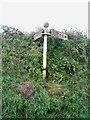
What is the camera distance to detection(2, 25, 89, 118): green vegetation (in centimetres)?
418

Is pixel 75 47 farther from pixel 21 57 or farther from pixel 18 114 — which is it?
pixel 18 114

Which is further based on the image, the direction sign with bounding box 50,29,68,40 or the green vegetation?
the direction sign with bounding box 50,29,68,40

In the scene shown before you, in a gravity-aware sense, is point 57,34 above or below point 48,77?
above

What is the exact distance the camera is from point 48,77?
16.2 feet

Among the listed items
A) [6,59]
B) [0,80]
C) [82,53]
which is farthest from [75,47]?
[0,80]

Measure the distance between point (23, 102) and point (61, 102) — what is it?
544mm

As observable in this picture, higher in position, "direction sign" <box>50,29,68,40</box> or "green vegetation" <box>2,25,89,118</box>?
"direction sign" <box>50,29,68,40</box>

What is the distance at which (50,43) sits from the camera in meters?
5.43

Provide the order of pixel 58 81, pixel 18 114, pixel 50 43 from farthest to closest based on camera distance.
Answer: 1. pixel 50 43
2. pixel 58 81
3. pixel 18 114

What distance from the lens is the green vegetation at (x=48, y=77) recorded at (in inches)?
165

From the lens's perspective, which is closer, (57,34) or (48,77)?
(48,77)

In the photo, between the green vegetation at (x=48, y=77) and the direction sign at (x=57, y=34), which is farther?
the direction sign at (x=57, y=34)

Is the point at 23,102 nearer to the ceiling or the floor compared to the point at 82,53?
nearer to the floor

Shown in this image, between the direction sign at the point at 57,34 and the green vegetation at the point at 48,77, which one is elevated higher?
the direction sign at the point at 57,34
